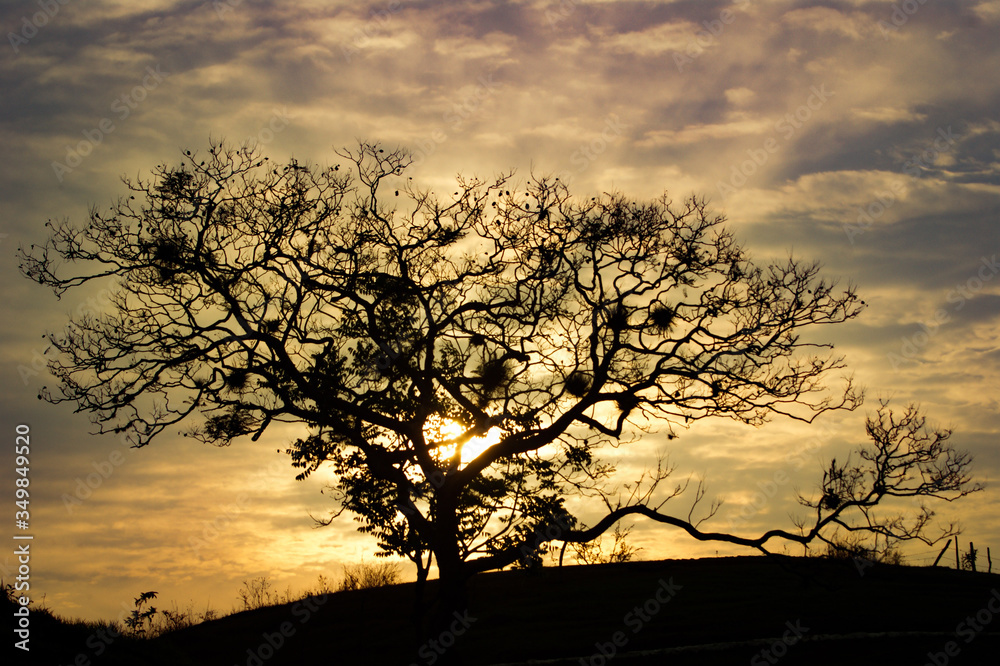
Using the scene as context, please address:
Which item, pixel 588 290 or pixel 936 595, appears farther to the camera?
pixel 936 595

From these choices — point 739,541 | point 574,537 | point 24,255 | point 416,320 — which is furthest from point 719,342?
point 24,255

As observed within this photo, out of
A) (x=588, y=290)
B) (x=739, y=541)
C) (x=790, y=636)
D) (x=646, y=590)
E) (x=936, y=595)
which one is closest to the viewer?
(x=739, y=541)

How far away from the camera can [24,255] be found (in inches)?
623

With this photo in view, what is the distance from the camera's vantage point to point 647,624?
25.5 metres

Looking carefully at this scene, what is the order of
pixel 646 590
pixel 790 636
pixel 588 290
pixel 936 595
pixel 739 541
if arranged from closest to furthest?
pixel 739 541
pixel 588 290
pixel 790 636
pixel 936 595
pixel 646 590

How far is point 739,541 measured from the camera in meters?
15.8

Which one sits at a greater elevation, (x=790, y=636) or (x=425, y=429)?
(x=425, y=429)

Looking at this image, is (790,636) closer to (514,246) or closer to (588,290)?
(588,290)

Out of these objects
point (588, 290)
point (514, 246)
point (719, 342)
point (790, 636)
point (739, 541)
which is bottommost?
point (790, 636)

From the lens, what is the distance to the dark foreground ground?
19.8 metres

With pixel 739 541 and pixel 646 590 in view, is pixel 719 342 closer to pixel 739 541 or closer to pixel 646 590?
pixel 739 541

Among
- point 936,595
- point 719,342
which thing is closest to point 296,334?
point 719,342

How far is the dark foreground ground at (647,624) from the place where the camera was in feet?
64.9

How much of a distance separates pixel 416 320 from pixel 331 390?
2.45 meters
